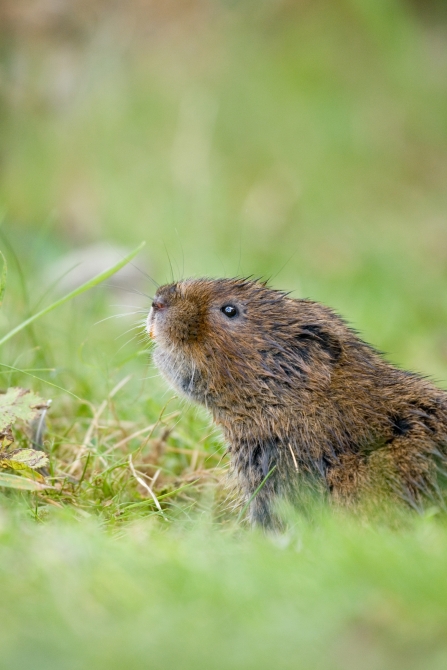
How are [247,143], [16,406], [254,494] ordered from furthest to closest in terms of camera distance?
[247,143] → [16,406] → [254,494]

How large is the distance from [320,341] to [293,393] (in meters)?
0.30

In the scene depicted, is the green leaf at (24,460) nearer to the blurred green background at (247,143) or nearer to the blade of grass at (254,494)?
the blade of grass at (254,494)

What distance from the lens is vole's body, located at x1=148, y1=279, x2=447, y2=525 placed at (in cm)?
369

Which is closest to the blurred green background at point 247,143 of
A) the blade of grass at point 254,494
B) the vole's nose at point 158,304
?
the vole's nose at point 158,304

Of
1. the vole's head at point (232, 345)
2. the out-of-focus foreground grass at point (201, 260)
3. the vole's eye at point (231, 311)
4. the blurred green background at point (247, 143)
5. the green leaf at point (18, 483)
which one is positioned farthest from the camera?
the blurred green background at point (247, 143)

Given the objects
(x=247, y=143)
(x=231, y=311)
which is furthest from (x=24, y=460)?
(x=247, y=143)

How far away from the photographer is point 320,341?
4.13 meters

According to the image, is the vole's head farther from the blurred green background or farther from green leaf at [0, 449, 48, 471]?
the blurred green background

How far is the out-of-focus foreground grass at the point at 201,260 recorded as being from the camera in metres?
2.51

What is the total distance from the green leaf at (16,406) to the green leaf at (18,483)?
0.69 feet

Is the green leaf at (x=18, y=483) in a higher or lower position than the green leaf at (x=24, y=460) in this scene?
lower

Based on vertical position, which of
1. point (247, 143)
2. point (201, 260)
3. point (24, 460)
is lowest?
point (24, 460)

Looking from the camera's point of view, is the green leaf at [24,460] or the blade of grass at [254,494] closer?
the blade of grass at [254,494]

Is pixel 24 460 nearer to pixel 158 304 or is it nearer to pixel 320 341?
pixel 158 304
